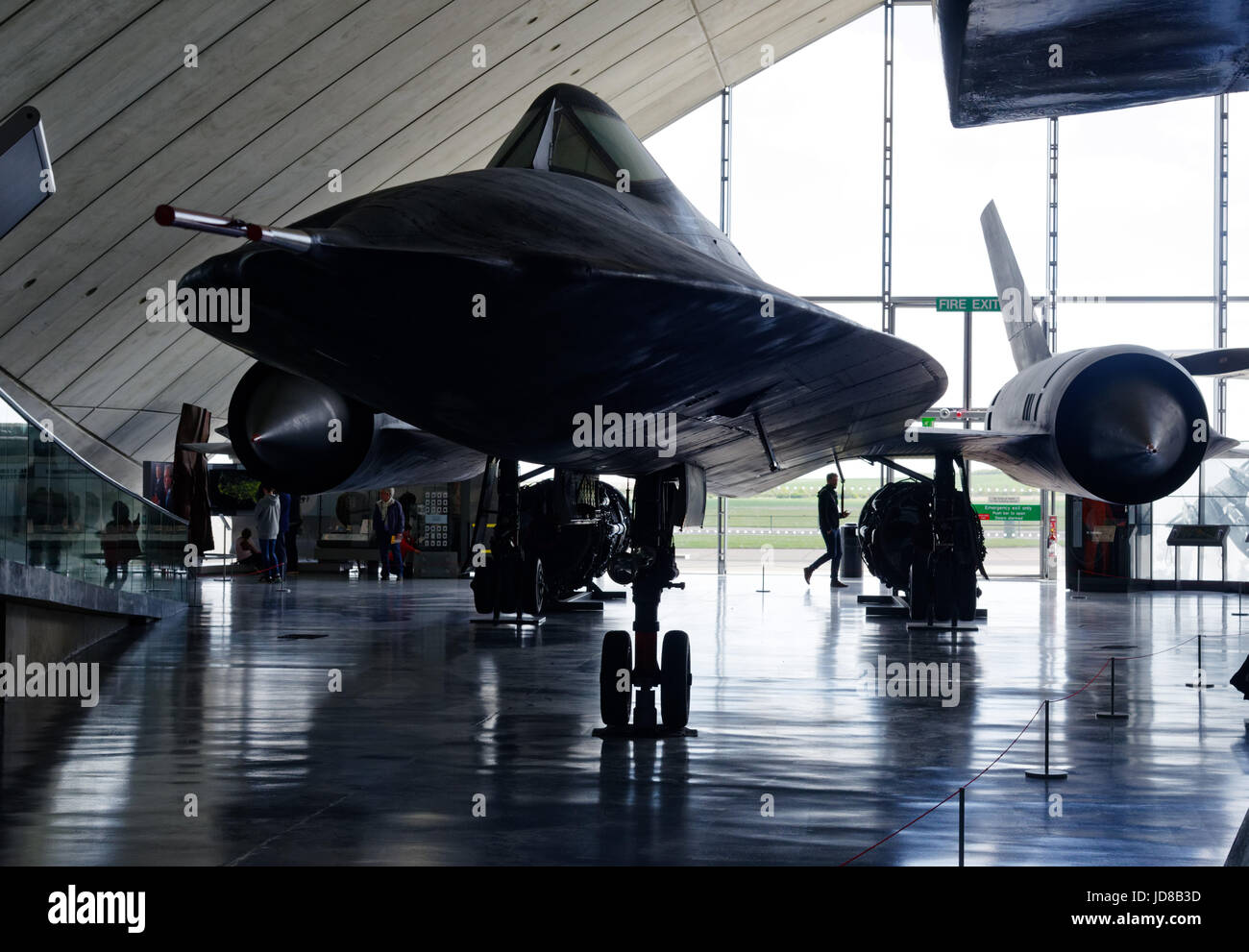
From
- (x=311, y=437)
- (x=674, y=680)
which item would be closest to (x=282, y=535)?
(x=311, y=437)

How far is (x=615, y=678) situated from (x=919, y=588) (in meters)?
7.37

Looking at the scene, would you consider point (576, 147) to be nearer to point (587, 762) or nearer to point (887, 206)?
point (587, 762)

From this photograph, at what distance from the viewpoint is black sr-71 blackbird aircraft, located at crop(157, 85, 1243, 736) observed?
2.80 m

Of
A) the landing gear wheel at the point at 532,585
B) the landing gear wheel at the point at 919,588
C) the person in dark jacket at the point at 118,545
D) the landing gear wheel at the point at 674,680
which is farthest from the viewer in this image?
the landing gear wheel at the point at 919,588

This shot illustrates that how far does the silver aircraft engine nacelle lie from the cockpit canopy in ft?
14.9

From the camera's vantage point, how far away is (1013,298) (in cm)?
1105

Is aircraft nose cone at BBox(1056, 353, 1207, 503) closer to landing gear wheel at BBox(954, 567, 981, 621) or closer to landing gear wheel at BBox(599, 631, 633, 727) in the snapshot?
landing gear wheel at BBox(599, 631, 633, 727)

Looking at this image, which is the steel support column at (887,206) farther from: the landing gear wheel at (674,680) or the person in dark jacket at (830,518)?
the landing gear wheel at (674,680)

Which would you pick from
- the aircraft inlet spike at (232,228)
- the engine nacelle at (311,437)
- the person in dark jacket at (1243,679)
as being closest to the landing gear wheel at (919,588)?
the person in dark jacket at (1243,679)

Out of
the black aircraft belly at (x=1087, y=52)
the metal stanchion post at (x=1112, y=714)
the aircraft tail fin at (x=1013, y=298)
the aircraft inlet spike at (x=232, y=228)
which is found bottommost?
the metal stanchion post at (x=1112, y=714)

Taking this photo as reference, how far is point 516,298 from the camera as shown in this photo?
288 cm

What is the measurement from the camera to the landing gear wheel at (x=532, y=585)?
12102 millimetres

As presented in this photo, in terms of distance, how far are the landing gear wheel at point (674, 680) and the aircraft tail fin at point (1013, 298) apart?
223 inches
